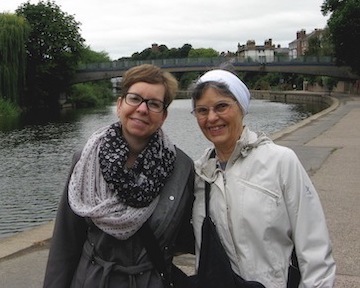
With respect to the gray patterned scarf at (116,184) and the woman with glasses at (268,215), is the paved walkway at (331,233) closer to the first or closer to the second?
the woman with glasses at (268,215)

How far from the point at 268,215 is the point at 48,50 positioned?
5525 centimetres

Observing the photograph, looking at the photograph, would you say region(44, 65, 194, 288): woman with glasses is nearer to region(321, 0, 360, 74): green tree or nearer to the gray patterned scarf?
the gray patterned scarf

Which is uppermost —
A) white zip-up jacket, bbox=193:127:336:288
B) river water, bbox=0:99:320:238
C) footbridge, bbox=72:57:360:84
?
white zip-up jacket, bbox=193:127:336:288

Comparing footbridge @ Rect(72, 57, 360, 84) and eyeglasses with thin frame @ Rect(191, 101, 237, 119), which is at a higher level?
eyeglasses with thin frame @ Rect(191, 101, 237, 119)

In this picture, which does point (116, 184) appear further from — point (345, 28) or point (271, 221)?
point (345, 28)

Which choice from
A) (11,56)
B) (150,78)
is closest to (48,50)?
(11,56)

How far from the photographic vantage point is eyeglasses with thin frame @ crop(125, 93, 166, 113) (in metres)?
2.07

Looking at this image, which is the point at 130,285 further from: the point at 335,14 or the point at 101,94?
the point at 101,94

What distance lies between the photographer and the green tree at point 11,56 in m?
40.7

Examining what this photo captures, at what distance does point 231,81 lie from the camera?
2.00 m

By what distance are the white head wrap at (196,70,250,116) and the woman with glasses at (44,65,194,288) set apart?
0.57 feet

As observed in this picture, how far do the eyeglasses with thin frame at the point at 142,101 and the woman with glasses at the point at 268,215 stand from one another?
0.93 ft

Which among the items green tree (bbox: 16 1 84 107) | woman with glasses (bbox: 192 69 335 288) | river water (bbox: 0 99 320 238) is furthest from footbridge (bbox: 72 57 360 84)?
woman with glasses (bbox: 192 69 335 288)

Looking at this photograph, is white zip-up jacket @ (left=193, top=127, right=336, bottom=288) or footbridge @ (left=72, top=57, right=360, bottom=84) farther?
footbridge @ (left=72, top=57, right=360, bottom=84)
